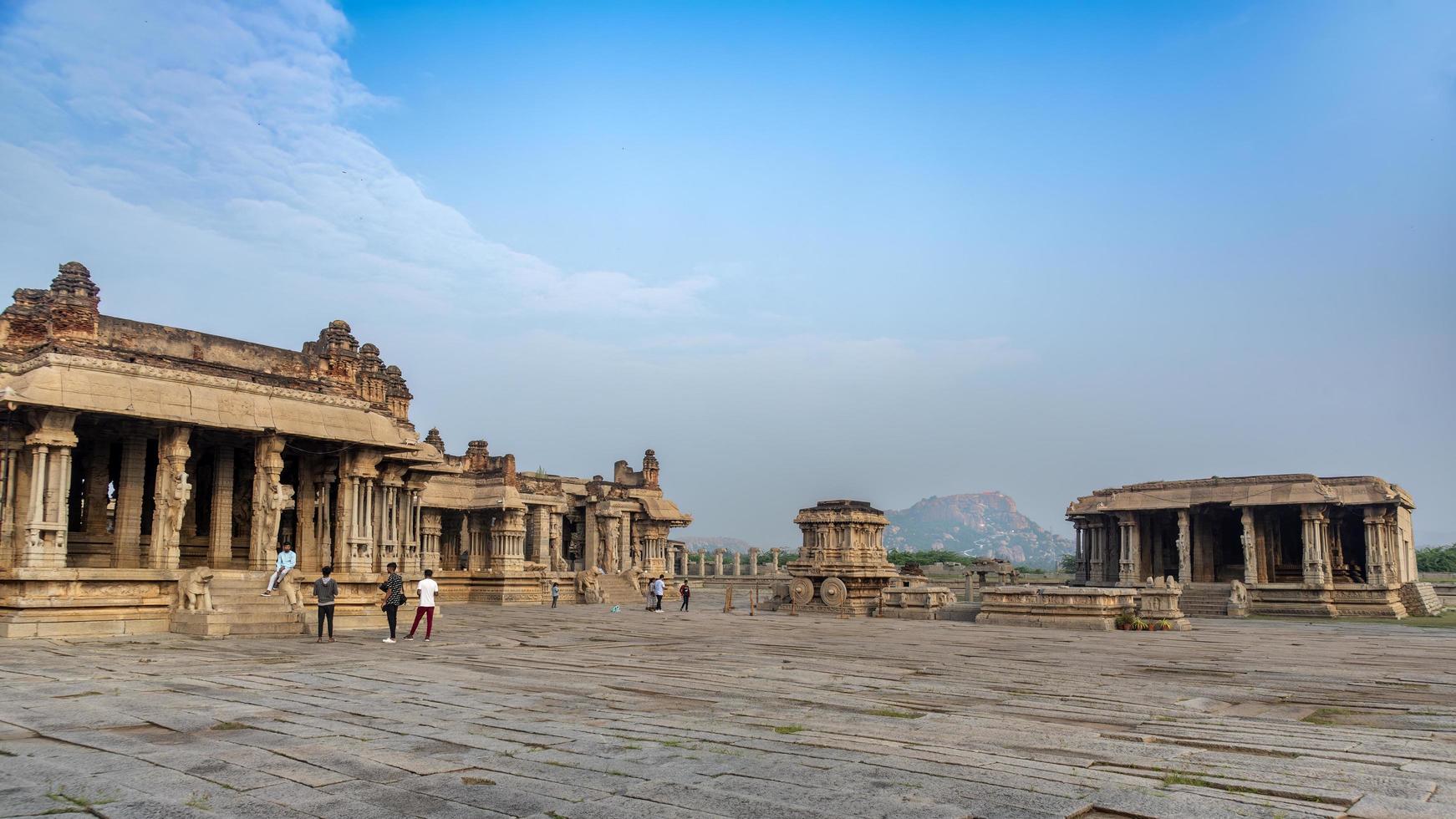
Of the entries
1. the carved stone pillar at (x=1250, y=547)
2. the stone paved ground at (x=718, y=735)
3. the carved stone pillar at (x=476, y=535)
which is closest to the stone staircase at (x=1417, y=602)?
the carved stone pillar at (x=1250, y=547)

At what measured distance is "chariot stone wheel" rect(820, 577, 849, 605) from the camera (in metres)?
35.3

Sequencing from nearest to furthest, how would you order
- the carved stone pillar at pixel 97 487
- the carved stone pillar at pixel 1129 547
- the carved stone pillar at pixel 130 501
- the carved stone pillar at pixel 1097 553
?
the carved stone pillar at pixel 130 501
the carved stone pillar at pixel 97 487
the carved stone pillar at pixel 1129 547
the carved stone pillar at pixel 1097 553

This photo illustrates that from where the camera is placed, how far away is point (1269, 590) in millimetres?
40281

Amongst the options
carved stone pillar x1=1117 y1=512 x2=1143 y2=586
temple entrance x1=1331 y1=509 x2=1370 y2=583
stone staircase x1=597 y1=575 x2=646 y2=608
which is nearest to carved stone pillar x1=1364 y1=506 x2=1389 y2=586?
temple entrance x1=1331 y1=509 x2=1370 y2=583

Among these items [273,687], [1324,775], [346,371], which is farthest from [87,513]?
[1324,775]

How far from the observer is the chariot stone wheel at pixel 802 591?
3644cm

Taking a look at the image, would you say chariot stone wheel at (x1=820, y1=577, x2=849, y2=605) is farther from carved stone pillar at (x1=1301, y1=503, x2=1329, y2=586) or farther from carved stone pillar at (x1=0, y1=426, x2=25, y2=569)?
carved stone pillar at (x1=0, y1=426, x2=25, y2=569)

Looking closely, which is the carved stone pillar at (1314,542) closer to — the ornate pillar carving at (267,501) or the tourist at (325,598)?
the tourist at (325,598)

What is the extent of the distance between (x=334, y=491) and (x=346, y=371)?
3.67m

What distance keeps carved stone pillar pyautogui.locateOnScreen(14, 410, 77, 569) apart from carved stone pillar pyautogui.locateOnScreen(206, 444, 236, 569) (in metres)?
4.44

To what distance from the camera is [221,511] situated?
26328mm

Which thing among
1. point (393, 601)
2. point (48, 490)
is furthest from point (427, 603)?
point (48, 490)

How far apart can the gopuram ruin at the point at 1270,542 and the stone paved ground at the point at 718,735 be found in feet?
81.8

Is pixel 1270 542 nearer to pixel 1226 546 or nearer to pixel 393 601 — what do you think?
pixel 1226 546
